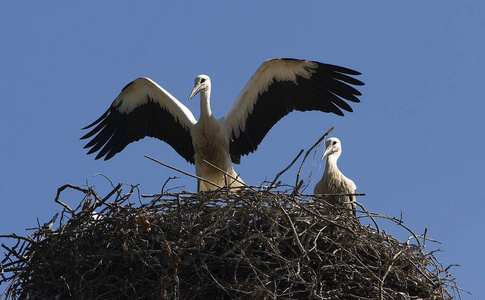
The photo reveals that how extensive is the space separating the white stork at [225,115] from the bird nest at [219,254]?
220 centimetres

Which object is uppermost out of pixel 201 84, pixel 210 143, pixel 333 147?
pixel 333 147

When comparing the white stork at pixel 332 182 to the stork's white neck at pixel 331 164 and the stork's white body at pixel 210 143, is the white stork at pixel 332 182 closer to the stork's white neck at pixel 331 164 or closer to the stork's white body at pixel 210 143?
the stork's white neck at pixel 331 164

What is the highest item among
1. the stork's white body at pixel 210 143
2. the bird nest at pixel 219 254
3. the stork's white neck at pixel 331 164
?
the stork's white neck at pixel 331 164

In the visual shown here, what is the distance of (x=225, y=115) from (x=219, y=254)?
9.86 ft

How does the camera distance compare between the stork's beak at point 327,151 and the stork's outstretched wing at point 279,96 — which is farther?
the stork's beak at point 327,151

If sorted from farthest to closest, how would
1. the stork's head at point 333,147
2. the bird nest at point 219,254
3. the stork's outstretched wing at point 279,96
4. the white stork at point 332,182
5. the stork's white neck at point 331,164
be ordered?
1. the stork's head at point 333,147
2. the stork's white neck at point 331,164
3. the white stork at point 332,182
4. the stork's outstretched wing at point 279,96
5. the bird nest at point 219,254

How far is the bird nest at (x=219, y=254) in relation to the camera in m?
5.21

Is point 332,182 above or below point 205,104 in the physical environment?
below

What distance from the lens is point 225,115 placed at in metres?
8.22

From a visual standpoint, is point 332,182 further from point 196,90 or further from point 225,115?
point 196,90

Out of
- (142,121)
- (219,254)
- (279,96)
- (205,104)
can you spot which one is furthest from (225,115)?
(219,254)

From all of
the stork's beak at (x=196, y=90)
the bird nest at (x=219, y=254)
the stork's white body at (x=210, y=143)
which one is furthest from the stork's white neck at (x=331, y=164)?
the bird nest at (x=219, y=254)

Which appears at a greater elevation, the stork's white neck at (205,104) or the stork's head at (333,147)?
the stork's head at (333,147)

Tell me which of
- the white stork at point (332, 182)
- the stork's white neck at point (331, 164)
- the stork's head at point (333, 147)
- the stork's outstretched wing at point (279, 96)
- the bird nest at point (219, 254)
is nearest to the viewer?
the bird nest at point (219, 254)
